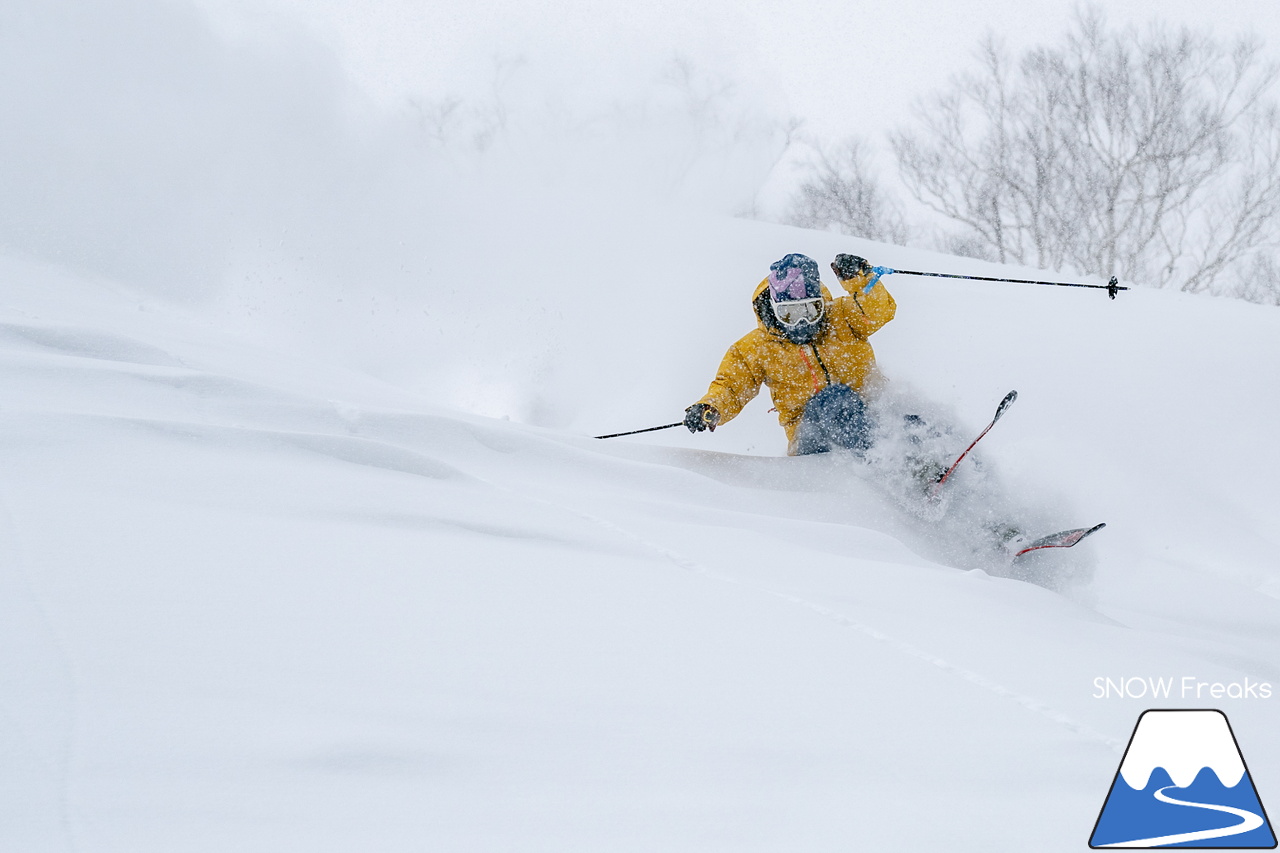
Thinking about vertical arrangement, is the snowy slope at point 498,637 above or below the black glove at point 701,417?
below

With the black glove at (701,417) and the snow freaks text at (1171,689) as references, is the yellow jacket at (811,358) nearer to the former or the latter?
the black glove at (701,417)

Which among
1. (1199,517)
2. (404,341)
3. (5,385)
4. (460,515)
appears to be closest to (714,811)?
(460,515)

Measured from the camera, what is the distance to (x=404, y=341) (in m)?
8.05

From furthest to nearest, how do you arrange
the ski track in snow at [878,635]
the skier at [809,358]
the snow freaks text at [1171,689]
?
the skier at [809,358], the snow freaks text at [1171,689], the ski track in snow at [878,635]

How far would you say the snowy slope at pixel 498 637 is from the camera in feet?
3.03

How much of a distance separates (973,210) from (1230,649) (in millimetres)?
17572

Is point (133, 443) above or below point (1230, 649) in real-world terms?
above

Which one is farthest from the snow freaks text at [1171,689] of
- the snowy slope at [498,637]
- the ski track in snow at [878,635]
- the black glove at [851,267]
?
the black glove at [851,267]

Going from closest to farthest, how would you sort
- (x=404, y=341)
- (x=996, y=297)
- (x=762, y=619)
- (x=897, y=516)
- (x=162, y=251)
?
(x=762, y=619) < (x=897, y=516) < (x=996, y=297) < (x=162, y=251) < (x=404, y=341)

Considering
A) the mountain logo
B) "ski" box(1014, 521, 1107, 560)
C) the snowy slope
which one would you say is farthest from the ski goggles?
the mountain logo

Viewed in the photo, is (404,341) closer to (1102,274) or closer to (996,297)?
(996,297)

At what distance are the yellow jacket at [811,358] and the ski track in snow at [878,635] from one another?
1.90 metres

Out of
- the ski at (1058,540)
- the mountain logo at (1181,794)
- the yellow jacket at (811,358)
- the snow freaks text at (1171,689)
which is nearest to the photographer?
the mountain logo at (1181,794)

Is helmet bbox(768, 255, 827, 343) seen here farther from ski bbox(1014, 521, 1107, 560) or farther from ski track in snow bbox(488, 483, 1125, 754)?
ski track in snow bbox(488, 483, 1125, 754)
